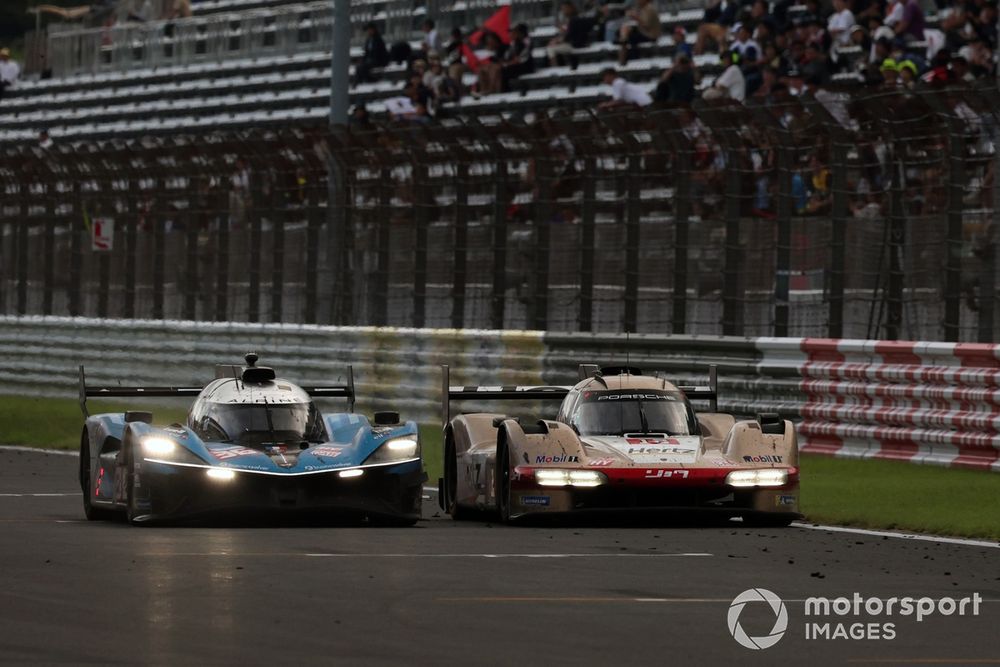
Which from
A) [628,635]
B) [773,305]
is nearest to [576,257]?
[773,305]

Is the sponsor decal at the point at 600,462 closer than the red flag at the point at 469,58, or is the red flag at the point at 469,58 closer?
the sponsor decal at the point at 600,462

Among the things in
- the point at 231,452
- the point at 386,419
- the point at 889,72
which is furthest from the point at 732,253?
the point at 231,452

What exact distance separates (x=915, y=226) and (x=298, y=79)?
75.3ft

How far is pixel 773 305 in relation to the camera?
19281 millimetres

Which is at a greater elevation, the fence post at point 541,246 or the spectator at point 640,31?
the spectator at point 640,31

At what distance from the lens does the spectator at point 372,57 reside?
3656 centimetres

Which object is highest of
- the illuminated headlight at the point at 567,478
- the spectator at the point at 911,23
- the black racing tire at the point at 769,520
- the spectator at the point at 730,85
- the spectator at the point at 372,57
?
the spectator at the point at 372,57

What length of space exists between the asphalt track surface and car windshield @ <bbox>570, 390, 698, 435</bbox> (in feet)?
2.85

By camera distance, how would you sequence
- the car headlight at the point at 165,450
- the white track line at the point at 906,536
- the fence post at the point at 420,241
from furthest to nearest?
the fence post at the point at 420,241 → the car headlight at the point at 165,450 → the white track line at the point at 906,536

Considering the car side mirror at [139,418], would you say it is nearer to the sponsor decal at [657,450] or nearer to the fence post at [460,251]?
the sponsor decal at [657,450]

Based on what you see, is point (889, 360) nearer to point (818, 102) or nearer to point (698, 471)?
point (818, 102)

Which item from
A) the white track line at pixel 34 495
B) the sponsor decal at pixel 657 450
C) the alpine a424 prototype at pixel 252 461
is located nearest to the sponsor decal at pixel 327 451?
the alpine a424 prototype at pixel 252 461

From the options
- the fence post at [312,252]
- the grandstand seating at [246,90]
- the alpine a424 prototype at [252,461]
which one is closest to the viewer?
the alpine a424 prototype at [252,461]

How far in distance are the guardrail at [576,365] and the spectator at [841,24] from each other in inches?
267
